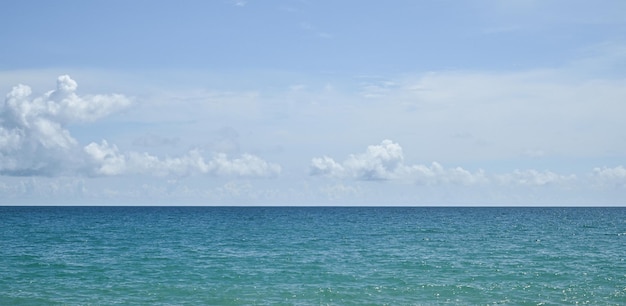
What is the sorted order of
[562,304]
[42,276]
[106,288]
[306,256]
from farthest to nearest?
[306,256] → [42,276] → [106,288] → [562,304]

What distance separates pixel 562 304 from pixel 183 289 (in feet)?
69.8

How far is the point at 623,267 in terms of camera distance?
43500mm

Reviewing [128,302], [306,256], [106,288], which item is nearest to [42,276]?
[106,288]

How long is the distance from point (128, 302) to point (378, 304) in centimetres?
1348

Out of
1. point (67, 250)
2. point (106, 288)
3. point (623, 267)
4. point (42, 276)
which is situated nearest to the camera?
point (106, 288)

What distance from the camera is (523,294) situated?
109ft

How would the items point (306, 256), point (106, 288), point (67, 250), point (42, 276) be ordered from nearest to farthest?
point (106, 288), point (42, 276), point (306, 256), point (67, 250)

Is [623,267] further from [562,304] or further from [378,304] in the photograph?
[378,304]

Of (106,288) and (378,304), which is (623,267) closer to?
(378,304)

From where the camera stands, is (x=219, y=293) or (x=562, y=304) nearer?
(x=562, y=304)

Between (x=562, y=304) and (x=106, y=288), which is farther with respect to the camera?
(x=106, y=288)

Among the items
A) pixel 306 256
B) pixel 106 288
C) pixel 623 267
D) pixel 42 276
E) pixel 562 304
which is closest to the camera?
pixel 562 304

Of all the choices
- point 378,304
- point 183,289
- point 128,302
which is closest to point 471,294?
point 378,304

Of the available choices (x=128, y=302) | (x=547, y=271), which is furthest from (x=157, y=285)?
(x=547, y=271)
